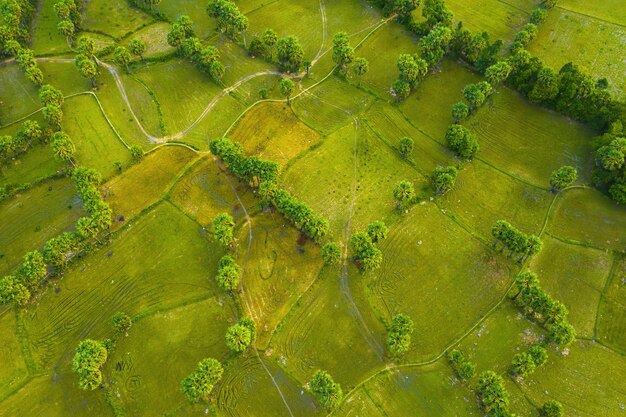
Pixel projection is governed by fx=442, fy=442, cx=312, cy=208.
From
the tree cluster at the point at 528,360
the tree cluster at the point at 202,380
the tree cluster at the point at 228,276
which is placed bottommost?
the tree cluster at the point at 202,380

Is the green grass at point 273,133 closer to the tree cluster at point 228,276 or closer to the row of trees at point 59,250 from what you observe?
the tree cluster at point 228,276

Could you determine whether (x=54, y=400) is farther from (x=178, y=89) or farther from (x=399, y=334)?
(x=178, y=89)

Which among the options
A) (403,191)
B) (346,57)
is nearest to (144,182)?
(403,191)

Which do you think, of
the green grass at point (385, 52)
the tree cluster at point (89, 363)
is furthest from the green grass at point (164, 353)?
the green grass at point (385, 52)

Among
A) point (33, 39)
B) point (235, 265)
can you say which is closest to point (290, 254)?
point (235, 265)

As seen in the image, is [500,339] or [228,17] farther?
[228,17]

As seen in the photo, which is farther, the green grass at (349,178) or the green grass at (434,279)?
the green grass at (349,178)

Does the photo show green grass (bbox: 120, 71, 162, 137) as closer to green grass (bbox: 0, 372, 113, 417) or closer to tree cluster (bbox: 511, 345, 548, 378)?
green grass (bbox: 0, 372, 113, 417)
